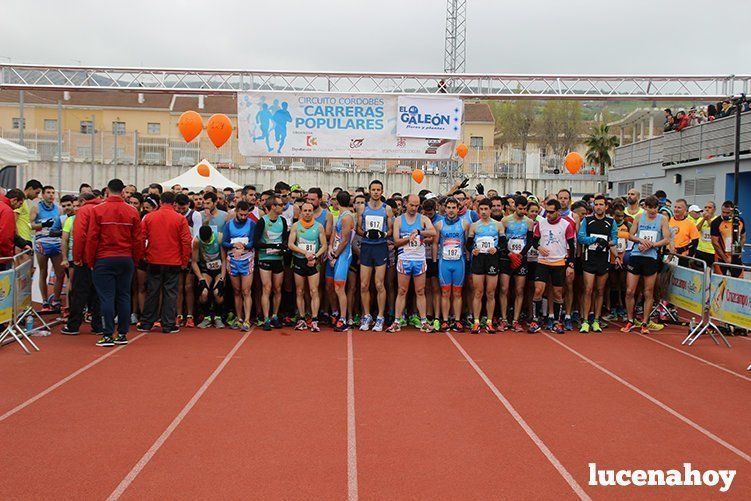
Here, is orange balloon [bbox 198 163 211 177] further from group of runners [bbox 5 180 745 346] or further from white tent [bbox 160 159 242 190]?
group of runners [bbox 5 180 745 346]

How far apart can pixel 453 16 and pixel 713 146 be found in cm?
2191

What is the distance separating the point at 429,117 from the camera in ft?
47.0

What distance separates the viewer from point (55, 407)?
6.16 meters

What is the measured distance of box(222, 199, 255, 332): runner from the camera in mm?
9711

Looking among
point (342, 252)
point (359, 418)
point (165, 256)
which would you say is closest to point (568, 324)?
point (342, 252)

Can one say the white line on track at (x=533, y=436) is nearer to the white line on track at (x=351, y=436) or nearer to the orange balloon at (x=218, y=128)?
the white line on track at (x=351, y=436)

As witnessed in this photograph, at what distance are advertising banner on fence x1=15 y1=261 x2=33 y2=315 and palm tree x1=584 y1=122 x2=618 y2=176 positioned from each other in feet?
162

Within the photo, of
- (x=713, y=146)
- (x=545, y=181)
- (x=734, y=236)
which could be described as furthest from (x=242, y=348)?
(x=545, y=181)

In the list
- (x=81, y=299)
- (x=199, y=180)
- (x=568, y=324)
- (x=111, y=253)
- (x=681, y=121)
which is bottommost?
(x=568, y=324)

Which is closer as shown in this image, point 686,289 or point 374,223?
point 374,223

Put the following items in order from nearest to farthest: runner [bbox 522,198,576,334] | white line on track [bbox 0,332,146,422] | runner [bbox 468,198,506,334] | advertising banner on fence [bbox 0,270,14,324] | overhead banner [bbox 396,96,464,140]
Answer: white line on track [bbox 0,332,146,422]
advertising banner on fence [bbox 0,270,14,324]
runner [bbox 468,198,506,334]
runner [bbox 522,198,576,334]
overhead banner [bbox 396,96,464,140]

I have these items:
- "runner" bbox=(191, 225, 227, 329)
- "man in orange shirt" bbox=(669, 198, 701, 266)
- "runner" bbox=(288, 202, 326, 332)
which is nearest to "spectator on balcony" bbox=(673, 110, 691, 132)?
"man in orange shirt" bbox=(669, 198, 701, 266)

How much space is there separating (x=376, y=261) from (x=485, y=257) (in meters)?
1.61

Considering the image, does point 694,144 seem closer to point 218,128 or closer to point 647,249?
point 647,249
